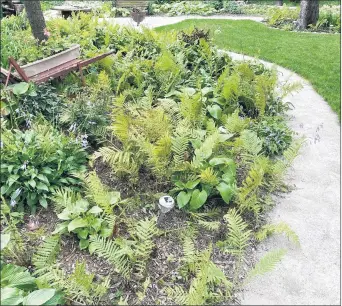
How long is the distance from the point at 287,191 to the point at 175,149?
3.79 feet

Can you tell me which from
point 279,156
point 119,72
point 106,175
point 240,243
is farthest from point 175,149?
point 119,72

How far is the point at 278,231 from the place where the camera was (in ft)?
9.67

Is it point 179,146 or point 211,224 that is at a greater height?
point 179,146

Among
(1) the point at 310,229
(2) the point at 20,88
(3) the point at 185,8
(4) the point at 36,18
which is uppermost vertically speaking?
(4) the point at 36,18

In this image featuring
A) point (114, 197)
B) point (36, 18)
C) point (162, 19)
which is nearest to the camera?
point (114, 197)

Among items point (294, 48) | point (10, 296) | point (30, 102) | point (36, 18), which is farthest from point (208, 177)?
point (294, 48)

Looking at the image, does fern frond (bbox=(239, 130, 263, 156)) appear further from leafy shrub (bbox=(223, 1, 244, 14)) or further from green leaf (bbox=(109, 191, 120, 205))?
leafy shrub (bbox=(223, 1, 244, 14))

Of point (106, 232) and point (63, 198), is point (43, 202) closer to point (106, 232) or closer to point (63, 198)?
point (63, 198)

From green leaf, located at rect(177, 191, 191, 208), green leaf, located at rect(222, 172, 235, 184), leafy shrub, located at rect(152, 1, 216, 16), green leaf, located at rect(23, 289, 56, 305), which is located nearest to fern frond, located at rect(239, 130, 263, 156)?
green leaf, located at rect(222, 172, 235, 184)

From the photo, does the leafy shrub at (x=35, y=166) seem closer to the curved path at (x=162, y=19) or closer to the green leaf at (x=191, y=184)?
the green leaf at (x=191, y=184)

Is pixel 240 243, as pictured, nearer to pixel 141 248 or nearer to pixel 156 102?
pixel 141 248

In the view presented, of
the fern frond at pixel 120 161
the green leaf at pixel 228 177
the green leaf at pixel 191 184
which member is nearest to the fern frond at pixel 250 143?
the green leaf at pixel 228 177

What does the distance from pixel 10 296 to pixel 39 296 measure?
0.57 feet

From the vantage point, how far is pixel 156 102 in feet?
15.5
